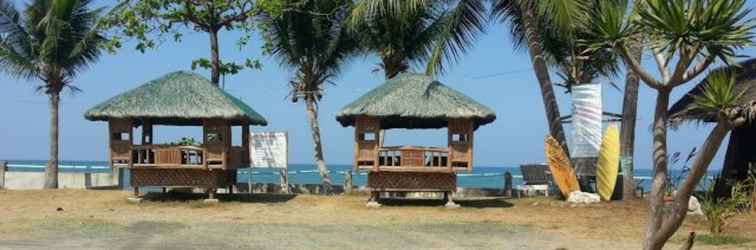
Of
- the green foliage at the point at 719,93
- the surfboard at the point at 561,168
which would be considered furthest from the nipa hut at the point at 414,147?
the green foliage at the point at 719,93

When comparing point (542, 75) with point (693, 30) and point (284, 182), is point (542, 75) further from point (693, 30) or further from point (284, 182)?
point (693, 30)

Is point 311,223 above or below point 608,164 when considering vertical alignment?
below

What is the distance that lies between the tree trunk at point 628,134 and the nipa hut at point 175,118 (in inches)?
292

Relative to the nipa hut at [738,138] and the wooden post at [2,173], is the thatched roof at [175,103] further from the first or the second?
the nipa hut at [738,138]

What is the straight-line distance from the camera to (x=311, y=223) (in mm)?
15391

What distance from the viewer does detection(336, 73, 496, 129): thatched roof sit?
17.5 meters

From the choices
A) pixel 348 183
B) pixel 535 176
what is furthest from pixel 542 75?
pixel 348 183

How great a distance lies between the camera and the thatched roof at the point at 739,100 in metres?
13.9

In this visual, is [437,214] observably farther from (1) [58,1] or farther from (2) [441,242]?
(1) [58,1]

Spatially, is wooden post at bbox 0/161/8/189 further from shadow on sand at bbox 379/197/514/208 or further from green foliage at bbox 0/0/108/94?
shadow on sand at bbox 379/197/514/208

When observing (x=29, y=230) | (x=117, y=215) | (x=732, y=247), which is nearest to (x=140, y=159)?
(x=117, y=215)

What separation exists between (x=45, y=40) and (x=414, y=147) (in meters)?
10.0

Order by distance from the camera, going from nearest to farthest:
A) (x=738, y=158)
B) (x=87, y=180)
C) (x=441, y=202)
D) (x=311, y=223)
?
1. (x=311, y=223)
2. (x=738, y=158)
3. (x=441, y=202)
4. (x=87, y=180)

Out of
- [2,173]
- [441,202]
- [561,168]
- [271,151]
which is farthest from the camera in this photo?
[2,173]
